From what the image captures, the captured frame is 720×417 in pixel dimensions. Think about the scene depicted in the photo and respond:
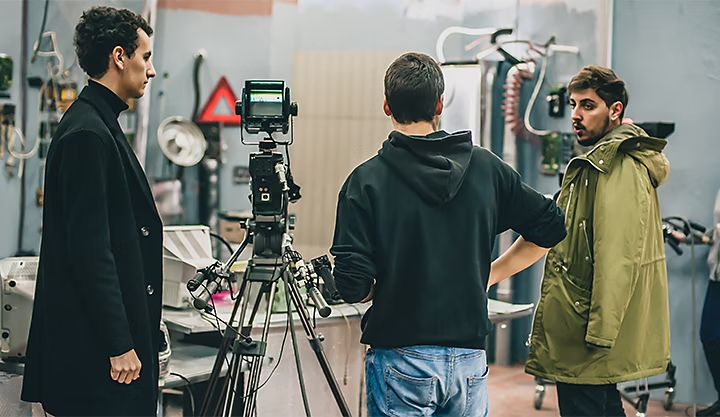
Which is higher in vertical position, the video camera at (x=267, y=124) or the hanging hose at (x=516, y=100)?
the hanging hose at (x=516, y=100)

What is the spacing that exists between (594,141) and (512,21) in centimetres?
245

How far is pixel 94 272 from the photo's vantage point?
168 cm

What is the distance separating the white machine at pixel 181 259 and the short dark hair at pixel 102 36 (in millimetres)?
1093

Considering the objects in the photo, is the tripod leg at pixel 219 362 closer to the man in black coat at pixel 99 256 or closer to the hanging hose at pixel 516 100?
the man in black coat at pixel 99 256

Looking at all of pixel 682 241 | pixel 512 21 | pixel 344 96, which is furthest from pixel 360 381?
pixel 512 21

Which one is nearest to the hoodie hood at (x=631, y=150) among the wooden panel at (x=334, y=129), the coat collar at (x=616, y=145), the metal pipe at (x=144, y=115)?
the coat collar at (x=616, y=145)

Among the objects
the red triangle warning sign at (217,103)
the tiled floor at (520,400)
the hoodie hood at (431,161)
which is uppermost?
the red triangle warning sign at (217,103)

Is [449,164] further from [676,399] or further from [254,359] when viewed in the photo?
[676,399]

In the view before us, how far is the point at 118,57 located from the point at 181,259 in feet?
3.67

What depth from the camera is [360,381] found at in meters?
2.98

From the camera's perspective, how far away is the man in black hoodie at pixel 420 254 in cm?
167

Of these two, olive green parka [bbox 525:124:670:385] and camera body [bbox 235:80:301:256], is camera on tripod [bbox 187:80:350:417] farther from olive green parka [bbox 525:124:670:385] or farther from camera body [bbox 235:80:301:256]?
olive green parka [bbox 525:124:670:385]

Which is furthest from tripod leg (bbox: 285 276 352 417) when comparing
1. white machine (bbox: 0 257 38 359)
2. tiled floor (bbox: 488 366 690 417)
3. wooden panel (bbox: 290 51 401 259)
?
wooden panel (bbox: 290 51 401 259)

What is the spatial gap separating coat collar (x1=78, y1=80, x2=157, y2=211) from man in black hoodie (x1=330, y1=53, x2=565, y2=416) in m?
0.51
